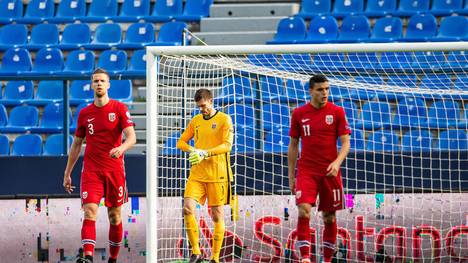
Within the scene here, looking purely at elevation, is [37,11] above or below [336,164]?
above

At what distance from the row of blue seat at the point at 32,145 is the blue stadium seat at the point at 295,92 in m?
3.48

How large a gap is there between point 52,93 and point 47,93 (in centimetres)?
7

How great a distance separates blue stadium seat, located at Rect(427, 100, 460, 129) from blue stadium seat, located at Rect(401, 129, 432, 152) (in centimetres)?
13

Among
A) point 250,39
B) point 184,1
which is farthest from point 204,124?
point 184,1

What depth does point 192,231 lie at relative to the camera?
1061cm

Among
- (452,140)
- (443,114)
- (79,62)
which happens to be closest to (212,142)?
(452,140)

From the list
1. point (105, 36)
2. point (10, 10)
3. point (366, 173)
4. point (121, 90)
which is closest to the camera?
point (366, 173)

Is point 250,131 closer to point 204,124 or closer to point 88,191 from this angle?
point 204,124

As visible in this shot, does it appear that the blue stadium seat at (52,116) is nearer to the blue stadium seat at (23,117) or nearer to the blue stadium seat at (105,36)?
the blue stadium seat at (23,117)

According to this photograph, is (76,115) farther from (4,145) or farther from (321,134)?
(321,134)

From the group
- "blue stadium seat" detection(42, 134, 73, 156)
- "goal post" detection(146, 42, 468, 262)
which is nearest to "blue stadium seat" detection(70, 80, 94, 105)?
"blue stadium seat" detection(42, 134, 73, 156)

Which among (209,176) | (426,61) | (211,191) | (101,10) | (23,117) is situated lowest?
(211,191)

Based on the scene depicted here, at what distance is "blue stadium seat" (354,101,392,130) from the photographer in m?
12.9

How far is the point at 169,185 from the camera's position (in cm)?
1211
